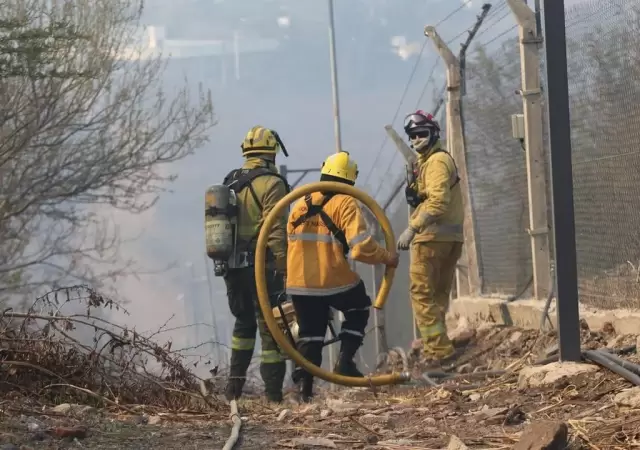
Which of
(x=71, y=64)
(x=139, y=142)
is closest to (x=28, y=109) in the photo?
(x=71, y=64)

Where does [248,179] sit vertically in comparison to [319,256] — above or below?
above

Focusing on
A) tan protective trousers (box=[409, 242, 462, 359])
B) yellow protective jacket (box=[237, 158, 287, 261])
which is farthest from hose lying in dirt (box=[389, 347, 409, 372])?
yellow protective jacket (box=[237, 158, 287, 261])

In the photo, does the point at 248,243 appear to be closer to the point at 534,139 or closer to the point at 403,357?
the point at 534,139

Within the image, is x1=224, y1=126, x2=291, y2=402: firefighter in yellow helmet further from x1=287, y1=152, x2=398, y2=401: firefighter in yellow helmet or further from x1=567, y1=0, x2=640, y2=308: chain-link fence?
x1=567, y1=0, x2=640, y2=308: chain-link fence

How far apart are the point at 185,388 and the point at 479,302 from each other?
14.2ft

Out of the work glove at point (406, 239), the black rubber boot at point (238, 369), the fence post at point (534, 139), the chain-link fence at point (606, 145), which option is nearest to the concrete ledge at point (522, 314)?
the chain-link fence at point (606, 145)

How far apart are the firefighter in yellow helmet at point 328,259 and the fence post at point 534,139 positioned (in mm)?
1777

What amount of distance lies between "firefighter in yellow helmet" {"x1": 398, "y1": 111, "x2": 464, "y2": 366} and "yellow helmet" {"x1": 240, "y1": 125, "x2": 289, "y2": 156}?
1282mm

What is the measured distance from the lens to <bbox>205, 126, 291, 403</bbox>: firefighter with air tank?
6.83m

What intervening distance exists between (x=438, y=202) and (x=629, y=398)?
132 inches

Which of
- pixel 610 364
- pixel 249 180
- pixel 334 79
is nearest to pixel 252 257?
pixel 249 180

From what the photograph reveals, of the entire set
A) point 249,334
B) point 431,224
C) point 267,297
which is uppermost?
point 431,224

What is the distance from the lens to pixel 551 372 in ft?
16.3

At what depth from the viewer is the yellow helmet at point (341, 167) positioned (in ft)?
21.3
